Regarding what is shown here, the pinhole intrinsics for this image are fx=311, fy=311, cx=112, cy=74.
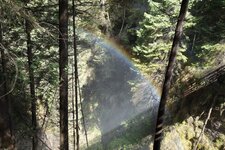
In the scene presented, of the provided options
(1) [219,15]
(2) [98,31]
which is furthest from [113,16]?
(1) [219,15]

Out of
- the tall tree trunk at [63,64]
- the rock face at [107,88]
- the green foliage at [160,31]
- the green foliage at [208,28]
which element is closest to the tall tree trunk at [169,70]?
the tall tree trunk at [63,64]

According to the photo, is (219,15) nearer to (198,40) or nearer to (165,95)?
(198,40)

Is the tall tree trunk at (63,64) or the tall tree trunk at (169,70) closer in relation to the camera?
the tall tree trunk at (169,70)

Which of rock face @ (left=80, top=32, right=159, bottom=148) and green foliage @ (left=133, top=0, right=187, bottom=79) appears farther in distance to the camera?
rock face @ (left=80, top=32, right=159, bottom=148)

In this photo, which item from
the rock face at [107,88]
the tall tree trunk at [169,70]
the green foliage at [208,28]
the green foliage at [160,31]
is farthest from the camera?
the rock face at [107,88]

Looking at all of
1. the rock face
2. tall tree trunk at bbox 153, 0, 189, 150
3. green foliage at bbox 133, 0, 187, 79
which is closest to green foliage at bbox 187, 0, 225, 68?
green foliage at bbox 133, 0, 187, 79

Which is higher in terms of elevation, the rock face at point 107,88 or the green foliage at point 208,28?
the green foliage at point 208,28

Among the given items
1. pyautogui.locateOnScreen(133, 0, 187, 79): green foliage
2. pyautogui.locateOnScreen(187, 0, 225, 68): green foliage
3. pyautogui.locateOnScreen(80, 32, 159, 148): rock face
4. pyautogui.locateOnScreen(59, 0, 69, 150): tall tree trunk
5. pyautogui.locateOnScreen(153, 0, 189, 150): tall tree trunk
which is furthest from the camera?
pyautogui.locateOnScreen(80, 32, 159, 148): rock face

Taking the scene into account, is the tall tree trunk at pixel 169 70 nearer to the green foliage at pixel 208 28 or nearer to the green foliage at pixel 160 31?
the green foliage at pixel 208 28

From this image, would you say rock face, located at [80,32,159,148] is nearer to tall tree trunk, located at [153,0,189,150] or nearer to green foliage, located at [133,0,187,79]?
green foliage, located at [133,0,187,79]

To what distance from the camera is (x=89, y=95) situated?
1037 inches

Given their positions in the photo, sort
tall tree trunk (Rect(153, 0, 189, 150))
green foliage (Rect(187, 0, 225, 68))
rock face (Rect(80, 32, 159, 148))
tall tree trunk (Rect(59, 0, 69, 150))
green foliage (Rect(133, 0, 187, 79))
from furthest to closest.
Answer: rock face (Rect(80, 32, 159, 148)), green foliage (Rect(133, 0, 187, 79)), green foliage (Rect(187, 0, 225, 68)), tall tree trunk (Rect(59, 0, 69, 150)), tall tree trunk (Rect(153, 0, 189, 150))

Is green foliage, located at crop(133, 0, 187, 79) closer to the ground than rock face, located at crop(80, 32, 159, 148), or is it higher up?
higher up

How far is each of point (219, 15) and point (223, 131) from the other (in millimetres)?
6310
